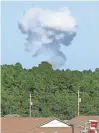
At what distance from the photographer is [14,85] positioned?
101 meters

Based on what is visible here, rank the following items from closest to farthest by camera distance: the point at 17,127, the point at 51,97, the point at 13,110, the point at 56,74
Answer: the point at 17,127 < the point at 13,110 < the point at 51,97 < the point at 56,74

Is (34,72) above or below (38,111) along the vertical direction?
above

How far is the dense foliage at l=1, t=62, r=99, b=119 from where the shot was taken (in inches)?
3610

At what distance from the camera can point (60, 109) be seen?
92.4 m

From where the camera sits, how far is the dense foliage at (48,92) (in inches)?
3610

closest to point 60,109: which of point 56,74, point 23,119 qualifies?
point 56,74

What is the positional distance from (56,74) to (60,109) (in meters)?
16.8

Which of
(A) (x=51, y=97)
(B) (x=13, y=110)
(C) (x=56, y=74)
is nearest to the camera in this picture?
(B) (x=13, y=110)

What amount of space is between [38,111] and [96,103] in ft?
33.4

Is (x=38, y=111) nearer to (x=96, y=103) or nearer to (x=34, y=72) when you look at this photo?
(x=96, y=103)

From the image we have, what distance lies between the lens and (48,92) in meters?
99.1

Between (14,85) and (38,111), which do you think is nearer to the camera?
(38,111)

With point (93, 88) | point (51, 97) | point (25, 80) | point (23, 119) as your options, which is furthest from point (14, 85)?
point (23, 119)

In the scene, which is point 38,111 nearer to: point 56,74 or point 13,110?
point 13,110
